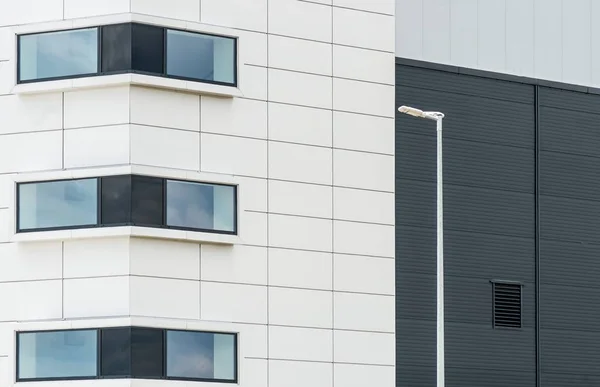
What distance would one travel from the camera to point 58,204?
122ft

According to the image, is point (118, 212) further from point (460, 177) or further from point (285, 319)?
point (460, 177)

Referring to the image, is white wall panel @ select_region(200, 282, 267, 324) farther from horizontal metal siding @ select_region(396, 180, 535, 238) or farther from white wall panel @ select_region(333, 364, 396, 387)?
horizontal metal siding @ select_region(396, 180, 535, 238)

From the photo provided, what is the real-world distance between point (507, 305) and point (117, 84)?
11.9m

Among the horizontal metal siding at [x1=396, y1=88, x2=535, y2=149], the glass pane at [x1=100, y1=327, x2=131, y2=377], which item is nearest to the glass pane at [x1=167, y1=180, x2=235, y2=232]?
the glass pane at [x1=100, y1=327, x2=131, y2=377]

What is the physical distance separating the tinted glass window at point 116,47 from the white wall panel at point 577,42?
43.2 feet

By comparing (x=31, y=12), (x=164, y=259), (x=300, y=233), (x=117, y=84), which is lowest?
(x=164, y=259)

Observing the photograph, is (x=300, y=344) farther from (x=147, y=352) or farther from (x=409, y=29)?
(x=409, y=29)

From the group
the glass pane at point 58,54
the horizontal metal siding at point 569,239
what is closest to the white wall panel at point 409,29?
the horizontal metal siding at point 569,239

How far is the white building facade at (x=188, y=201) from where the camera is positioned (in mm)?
36688

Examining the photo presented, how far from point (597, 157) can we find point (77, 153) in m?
14.9

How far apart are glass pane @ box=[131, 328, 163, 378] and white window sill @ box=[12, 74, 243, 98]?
5.50 metres

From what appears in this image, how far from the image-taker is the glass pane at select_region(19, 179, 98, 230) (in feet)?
121

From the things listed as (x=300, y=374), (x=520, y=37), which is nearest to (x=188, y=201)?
(x=300, y=374)

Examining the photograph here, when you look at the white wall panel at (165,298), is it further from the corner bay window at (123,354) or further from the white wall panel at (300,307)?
the white wall panel at (300,307)
